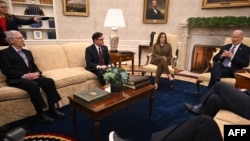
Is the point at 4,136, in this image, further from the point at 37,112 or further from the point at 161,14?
the point at 161,14

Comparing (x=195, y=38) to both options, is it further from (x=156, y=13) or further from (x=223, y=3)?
(x=156, y=13)

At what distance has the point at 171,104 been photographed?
2855 millimetres

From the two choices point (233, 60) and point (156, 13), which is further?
point (156, 13)

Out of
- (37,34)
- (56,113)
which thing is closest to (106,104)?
(56,113)

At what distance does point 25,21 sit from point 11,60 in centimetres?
144

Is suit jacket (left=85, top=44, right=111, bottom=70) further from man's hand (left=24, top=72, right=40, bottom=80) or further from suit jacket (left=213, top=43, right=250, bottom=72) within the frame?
suit jacket (left=213, top=43, right=250, bottom=72)

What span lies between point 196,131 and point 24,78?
7.02 feet

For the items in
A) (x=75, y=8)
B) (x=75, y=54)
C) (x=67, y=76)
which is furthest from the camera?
(x=75, y=8)

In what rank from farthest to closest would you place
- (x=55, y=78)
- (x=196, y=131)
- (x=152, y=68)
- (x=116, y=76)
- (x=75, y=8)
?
(x=75, y=8), (x=152, y=68), (x=55, y=78), (x=116, y=76), (x=196, y=131)

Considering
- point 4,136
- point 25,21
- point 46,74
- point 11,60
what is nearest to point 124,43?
point 25,21

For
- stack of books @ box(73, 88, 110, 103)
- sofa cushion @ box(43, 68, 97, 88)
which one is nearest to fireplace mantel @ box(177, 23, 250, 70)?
sofa cushion @ box(43, 68, 97, 88)

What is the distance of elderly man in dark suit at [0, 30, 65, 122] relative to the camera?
2.25m

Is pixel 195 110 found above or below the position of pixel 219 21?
below

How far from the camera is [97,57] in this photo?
312cm
